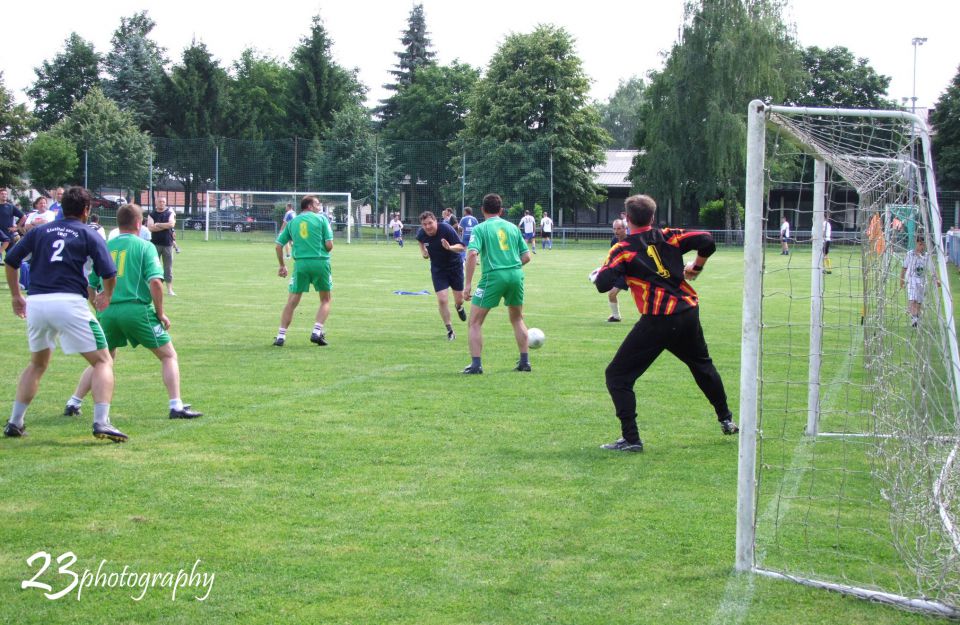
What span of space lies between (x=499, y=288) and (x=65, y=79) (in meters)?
77.0

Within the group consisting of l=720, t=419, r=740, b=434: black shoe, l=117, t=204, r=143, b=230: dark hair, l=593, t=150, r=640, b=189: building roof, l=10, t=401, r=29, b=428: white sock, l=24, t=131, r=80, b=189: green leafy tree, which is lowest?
l=720, t=419, r=740, b=434: black shoe

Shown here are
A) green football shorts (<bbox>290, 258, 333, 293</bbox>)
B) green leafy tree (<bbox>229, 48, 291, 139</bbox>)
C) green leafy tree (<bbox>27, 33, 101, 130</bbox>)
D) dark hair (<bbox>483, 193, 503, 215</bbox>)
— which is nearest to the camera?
dark hair (<bbox>483, 193, 503, 215</bbox>)

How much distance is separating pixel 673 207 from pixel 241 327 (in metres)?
41.2

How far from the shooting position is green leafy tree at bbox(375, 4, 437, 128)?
7912 cm

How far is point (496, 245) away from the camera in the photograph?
404 inches

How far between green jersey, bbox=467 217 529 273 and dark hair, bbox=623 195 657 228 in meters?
3.27

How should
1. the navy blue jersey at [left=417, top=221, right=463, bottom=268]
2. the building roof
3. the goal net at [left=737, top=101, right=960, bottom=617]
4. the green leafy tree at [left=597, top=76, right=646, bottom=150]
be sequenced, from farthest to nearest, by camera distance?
the green leafy tree at [left=597, top=76, right=646, bottom=150] < the building roof < the navy blue jersey at [left=417, top=221, right=463, bottom=268] < the goal net at [left=737, top=101, right=960, bottom=617]

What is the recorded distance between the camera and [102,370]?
6.89 metres

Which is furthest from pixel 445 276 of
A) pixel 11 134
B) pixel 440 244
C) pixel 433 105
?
pixel 433 105

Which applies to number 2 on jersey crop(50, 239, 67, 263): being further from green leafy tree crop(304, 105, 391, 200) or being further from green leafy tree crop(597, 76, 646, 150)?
green leafy tree crop(597, 76, 646, 150)

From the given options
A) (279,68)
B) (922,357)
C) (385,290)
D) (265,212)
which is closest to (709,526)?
(922,357)

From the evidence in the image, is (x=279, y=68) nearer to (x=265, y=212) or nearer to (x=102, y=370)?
(x=265, y=212)

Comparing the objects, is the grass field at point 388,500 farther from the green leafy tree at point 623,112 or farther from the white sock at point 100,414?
the green leafy tree at point 623,112

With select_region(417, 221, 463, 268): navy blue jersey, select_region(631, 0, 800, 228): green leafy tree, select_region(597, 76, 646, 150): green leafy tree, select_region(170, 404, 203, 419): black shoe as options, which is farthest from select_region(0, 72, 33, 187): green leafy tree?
select_region(597, 76, 646, 150): green leafy tree
